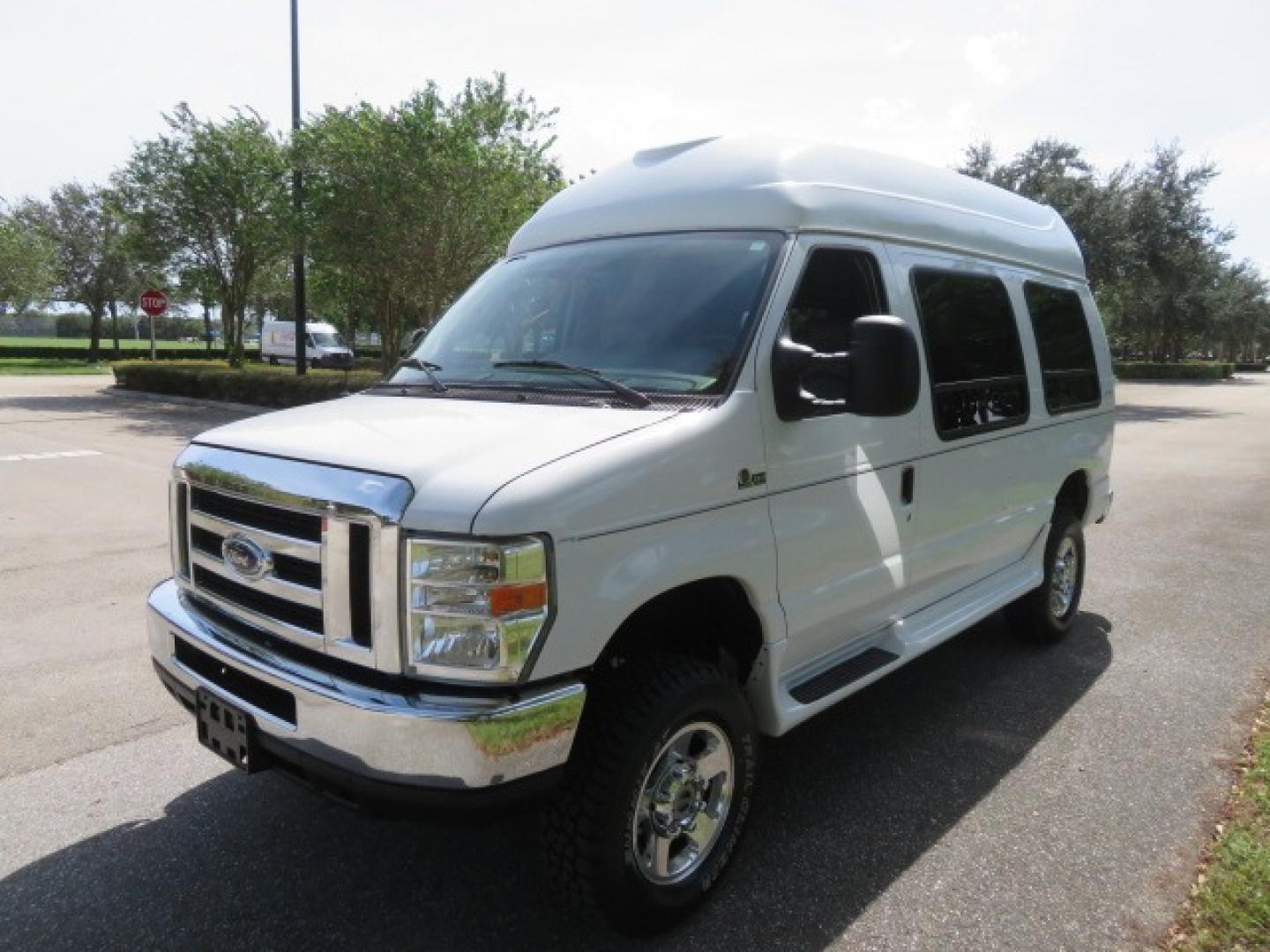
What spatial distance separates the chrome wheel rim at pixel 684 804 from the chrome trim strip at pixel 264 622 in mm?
1044

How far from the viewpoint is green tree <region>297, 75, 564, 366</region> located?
1709cm

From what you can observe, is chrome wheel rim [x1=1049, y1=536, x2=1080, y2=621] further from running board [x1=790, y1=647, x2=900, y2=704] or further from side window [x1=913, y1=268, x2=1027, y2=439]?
running board [x1=790, y1=647, x2=900, y2=704]

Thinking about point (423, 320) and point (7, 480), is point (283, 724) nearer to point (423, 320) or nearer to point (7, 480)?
point (7, 480)

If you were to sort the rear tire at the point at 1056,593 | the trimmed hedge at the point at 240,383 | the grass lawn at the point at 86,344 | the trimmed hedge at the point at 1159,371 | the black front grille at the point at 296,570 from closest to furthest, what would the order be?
the black front grille at the point at 296,570
the rear tire at the point at 1056,593
the trimmed hedge at the point at 240,383
the trimmed hedge at the point at 1159,371
the grass lawn at the point at 86,344

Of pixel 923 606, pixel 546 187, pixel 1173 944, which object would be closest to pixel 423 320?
pixel 546 187

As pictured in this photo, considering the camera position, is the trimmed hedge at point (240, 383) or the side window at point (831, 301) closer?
the side window at point (831, 301)

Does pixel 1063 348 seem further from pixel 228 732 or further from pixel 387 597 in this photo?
pixel 228 732

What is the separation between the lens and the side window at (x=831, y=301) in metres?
3.12

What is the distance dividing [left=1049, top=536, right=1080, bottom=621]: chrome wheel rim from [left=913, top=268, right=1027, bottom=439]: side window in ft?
3.60

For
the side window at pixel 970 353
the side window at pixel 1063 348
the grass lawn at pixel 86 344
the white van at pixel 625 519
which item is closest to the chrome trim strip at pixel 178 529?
the white van at pixel 625 519

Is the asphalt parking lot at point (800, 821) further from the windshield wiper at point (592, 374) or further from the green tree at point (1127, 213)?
the green tree at point (1127, 213)

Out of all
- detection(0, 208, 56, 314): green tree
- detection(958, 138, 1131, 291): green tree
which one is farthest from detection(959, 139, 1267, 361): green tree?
detection(0, 208, 56, 314): green tree

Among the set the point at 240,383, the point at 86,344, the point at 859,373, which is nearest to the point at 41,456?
the point at 240,383

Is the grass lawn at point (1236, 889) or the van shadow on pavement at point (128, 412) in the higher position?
the van shadow on pavement at point (128, 412)
